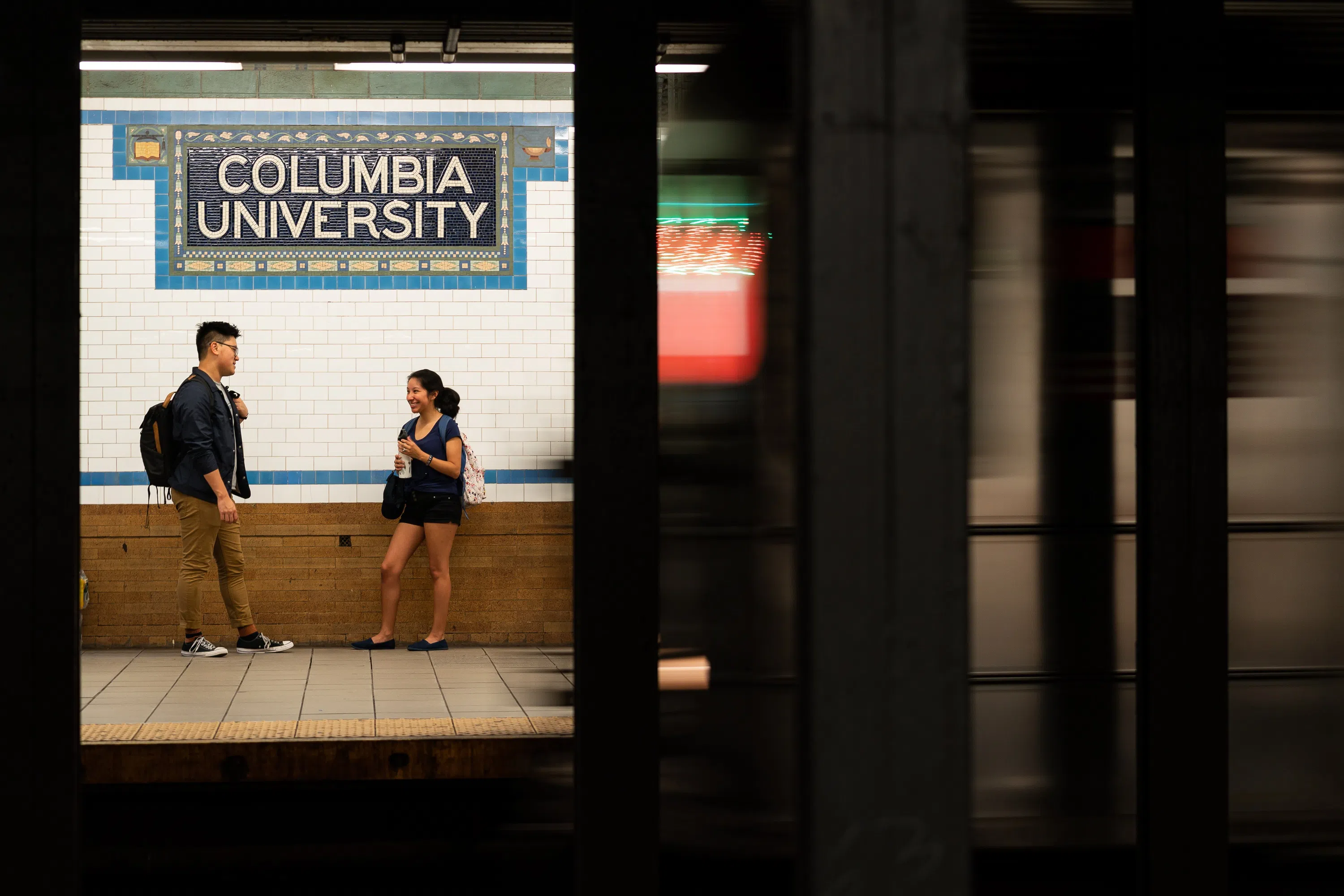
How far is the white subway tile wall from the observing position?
796 centimetres

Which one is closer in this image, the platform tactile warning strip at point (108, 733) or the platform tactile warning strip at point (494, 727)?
the platform tactile warning strip at point (108, 733)

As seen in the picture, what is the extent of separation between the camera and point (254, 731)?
3.68 metres

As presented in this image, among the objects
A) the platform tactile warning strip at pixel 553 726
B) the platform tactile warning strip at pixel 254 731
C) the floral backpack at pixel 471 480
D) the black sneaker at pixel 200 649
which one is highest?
the floral backpack at pixel 471 480

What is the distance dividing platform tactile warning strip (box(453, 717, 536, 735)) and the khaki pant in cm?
326

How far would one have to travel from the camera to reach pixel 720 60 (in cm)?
317

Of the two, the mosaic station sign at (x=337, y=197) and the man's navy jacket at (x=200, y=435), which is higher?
the mosaic station sign at (x=337, y=197)

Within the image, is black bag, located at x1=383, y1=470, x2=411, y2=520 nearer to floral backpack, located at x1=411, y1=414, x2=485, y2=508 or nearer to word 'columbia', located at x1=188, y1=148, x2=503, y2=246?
floral backpack, located at x1=411, y1=414, x2=485, y2=508

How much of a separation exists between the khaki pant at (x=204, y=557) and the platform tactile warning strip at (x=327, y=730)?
114 inches

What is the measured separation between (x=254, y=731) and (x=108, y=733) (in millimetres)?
410

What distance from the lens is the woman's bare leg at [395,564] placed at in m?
7.43

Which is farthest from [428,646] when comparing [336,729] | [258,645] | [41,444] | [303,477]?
[41,444]

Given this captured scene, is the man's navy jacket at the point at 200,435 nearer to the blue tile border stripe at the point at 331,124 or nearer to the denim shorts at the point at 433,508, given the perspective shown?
the denim shorts at the point at 433,508

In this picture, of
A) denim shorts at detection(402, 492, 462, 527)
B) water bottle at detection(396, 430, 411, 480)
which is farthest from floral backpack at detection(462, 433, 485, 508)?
water bottle at detection(396, 430, 411, 480)

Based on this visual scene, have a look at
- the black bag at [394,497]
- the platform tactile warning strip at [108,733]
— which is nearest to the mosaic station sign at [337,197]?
the black bag at [394,497]
